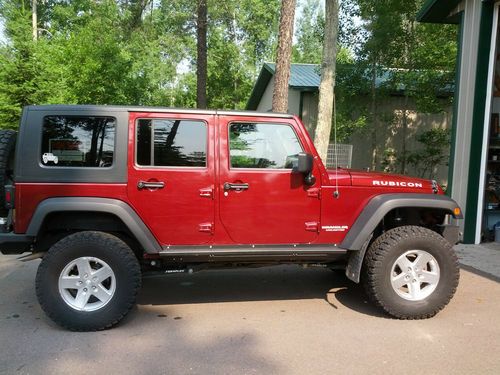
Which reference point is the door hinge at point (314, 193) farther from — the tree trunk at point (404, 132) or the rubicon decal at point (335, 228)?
the tree trunk at point (404, 132)

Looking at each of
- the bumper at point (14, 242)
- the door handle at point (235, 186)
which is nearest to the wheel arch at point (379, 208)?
the door handle at point (235, 186)

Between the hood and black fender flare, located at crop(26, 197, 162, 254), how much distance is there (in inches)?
79.7

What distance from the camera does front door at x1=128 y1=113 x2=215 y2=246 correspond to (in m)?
4.18

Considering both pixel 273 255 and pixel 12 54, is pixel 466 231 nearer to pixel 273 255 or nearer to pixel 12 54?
pixel 273 255

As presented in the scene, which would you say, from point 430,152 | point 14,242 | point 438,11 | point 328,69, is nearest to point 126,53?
point 430,152

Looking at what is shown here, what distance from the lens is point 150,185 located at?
4164 mm

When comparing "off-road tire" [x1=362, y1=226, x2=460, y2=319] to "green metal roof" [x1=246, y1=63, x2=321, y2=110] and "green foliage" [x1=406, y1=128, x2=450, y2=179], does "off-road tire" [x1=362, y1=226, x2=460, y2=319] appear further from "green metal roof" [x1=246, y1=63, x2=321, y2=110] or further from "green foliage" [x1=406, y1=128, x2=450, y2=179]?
"green foliage" [x1=406, y1=128, x2=450, y2=179]

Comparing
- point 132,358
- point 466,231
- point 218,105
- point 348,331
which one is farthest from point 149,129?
point 218,105

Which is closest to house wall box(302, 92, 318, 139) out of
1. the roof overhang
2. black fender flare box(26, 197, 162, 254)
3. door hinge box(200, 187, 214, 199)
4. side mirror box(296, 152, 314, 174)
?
the roof overhang

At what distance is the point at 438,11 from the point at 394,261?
680 cm

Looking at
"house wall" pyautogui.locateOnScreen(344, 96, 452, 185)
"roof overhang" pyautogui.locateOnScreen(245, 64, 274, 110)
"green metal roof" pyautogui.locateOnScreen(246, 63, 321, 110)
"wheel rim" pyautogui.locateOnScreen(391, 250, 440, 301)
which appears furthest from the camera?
"roof overhang" pyautogui.locateOnScreen(245, 64, 274, 110)

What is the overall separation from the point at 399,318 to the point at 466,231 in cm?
437

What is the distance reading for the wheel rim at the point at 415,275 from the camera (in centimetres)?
448

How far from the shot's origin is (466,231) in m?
8.12
